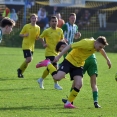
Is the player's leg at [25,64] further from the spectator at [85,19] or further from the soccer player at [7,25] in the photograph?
the spectator at [85,19]

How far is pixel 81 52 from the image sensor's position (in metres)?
10.3

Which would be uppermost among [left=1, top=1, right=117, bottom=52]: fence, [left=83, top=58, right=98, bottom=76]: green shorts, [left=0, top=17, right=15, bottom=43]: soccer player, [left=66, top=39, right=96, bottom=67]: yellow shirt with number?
[left=0, top=17, right=15, bottom=43]: soccer player

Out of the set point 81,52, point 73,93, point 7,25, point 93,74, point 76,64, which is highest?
point 7,25

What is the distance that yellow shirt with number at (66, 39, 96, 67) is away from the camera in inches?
396

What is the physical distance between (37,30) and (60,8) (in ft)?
59.0

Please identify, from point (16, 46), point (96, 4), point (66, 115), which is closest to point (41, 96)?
point (66, 115)

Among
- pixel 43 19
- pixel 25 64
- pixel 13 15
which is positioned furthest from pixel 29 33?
pixel 13 15

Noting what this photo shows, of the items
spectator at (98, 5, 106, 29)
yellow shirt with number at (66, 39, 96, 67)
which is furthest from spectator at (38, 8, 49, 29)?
yellow shirt with number at (66, 39, 96, 67)

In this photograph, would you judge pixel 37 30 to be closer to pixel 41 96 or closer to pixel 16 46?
pixel 41 96

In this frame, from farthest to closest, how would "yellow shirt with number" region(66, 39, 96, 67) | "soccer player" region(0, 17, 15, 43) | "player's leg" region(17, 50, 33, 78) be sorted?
1. "player's leg" region(17, 50, 33, 78)
2. "yellow shirt with number" region(66, 39, 96, 67)
3. "soccer player" region(0, 17, 15, 43)

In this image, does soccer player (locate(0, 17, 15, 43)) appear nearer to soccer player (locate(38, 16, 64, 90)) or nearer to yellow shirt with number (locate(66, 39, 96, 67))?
yellow shirt with number (locate(66, 39, 96, 67))

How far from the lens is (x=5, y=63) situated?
19.5 metres

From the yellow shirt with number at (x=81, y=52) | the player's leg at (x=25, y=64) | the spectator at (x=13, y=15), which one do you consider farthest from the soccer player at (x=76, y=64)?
the spectator at (x=13, y=15)

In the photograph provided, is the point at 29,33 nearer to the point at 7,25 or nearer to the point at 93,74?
the point at 93,74
